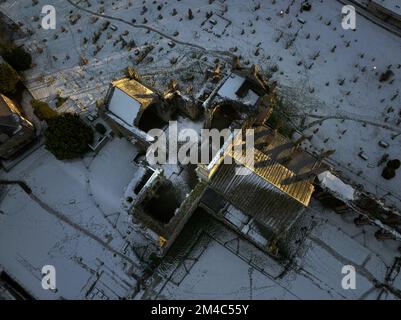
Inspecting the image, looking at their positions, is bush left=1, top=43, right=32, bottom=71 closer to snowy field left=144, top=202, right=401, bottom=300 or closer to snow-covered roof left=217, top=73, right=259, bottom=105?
snow-covered roof left=217, top=73, right=259, bottom=105

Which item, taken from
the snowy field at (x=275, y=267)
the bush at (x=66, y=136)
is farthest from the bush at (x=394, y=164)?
the bush at (x=66, y=136)

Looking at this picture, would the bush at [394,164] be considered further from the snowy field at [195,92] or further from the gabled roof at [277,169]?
the gabled roof at [277,169]

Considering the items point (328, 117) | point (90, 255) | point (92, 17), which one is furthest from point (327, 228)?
point (92, 17)

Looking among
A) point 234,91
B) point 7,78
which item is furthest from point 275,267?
point 7,78

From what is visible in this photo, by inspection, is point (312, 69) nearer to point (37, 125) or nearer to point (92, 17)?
point (92, 17)
